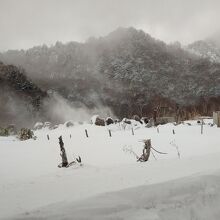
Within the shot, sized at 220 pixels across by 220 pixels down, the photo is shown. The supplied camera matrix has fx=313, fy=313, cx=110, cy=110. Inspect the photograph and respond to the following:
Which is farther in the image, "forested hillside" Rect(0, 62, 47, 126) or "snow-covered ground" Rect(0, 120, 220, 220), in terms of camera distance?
"forested hillside" Rect(0, 62, 47, 126)

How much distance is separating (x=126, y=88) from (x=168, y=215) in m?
92.4

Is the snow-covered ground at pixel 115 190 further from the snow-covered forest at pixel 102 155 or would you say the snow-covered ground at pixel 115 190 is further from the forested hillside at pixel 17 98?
the forested hillside at pixel 17 98

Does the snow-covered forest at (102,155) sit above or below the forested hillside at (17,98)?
below

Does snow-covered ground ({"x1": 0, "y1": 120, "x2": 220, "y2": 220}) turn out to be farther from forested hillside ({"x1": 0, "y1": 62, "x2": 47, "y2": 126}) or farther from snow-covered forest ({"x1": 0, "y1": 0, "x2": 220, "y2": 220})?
forested hillside ({"x1": 0, "y1": 62, "x2": 47, "y2": 126})

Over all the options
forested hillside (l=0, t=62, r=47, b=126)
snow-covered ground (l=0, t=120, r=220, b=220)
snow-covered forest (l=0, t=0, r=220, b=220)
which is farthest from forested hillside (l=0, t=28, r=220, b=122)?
snow-covered ground (l=0, t=120, r=220, b=220)

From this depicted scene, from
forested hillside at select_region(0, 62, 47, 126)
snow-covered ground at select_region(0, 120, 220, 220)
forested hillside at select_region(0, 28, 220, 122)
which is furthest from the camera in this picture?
forested hillside at select_region(0, 28, 220, 122)

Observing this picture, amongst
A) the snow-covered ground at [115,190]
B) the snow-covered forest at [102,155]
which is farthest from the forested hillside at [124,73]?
the snow-covered ground at [115,190]

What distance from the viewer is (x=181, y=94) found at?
102 m

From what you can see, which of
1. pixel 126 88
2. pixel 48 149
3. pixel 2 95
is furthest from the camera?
pixel 126 88

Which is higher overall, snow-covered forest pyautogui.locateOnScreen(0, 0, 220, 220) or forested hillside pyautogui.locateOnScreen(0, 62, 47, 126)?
forested hillside pyautogui.locateOnScreen(0, 62, 47, 126)

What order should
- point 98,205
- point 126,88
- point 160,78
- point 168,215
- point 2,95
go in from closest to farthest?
point 168,215 → point 98,205 → point 2,95 → point 126,88 → point 160,78

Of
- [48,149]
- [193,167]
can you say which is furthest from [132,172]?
[48,149]

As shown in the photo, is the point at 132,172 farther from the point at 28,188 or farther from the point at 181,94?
the point at 181,94

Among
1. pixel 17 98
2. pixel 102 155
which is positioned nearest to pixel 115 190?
pixel 102 155
